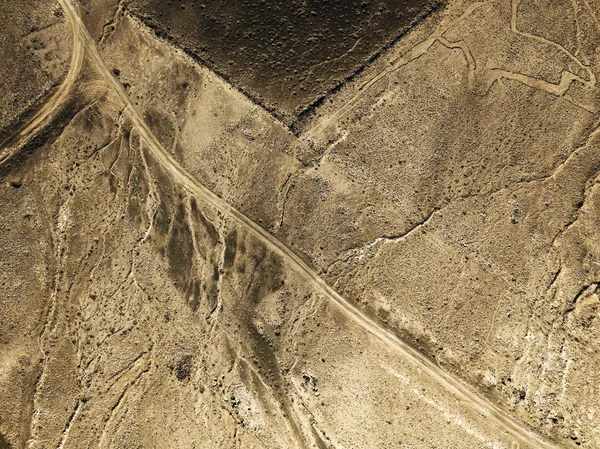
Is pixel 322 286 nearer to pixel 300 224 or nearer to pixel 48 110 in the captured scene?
pixel 300 224

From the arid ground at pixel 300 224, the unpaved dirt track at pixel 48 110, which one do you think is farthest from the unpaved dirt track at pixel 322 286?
the unpaved dirt track at pixel 48 110

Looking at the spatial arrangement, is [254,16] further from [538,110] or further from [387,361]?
[387,361]

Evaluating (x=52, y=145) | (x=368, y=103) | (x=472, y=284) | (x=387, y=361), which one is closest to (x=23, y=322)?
(x=52, y=145)

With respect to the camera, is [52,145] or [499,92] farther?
[52,145]

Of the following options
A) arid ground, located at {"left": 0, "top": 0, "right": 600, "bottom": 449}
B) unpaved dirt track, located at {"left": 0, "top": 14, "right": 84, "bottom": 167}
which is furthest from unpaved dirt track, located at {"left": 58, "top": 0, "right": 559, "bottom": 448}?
unpaved dirt track, located at {"left": 0, "top": 14, "right": 84, "bottom": 167}

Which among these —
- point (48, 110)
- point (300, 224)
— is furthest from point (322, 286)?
point (48, 110)

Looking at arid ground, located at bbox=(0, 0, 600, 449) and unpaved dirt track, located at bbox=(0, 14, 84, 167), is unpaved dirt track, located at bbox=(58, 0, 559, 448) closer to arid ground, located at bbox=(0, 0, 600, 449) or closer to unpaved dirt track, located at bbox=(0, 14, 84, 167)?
arid ground, located at bbox=(0, 0, 600, 449)
